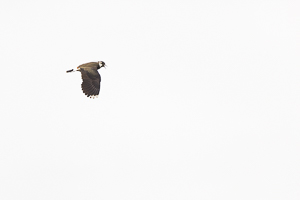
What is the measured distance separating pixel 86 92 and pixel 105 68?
512cm

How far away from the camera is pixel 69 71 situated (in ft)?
582

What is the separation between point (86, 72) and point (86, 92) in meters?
1.86

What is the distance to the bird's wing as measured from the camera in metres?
176

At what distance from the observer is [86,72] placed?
6939 inches

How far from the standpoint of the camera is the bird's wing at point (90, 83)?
576 ft

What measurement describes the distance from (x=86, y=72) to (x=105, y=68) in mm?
4089

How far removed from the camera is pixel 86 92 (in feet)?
576

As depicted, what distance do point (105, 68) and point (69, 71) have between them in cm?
408

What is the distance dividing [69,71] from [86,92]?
2.98 metres

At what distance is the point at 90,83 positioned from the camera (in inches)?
6914

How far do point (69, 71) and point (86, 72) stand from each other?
1903 mm
